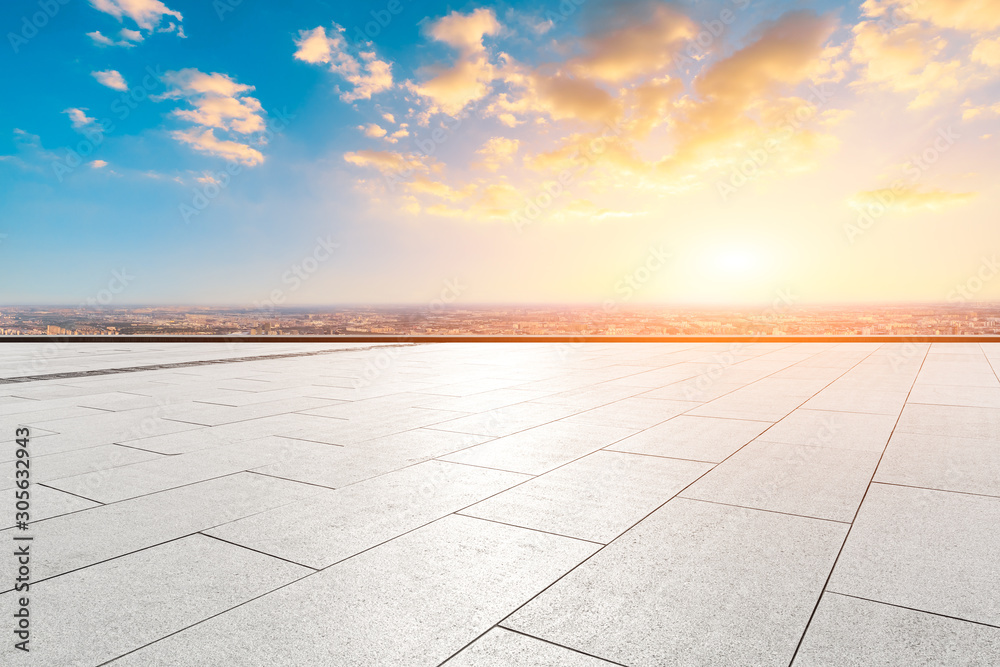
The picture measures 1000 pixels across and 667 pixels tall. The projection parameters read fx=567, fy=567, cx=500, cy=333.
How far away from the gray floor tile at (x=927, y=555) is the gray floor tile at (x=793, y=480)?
0.73 ft

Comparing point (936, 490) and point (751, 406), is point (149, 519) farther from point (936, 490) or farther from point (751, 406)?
point (751, 406)

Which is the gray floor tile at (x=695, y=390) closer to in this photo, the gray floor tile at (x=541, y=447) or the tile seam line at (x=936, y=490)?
the gray floor tile at (x=541, y=447)

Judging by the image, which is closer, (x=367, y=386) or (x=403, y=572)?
(x=403, y=572)

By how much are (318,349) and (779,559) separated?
15.9 meters

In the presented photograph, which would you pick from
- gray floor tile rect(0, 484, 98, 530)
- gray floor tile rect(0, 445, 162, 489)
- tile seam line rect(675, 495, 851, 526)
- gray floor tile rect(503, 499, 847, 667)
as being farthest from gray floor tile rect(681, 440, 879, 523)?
gray floor tile rect(0, 445, 162, 489)

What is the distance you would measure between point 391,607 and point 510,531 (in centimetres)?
114

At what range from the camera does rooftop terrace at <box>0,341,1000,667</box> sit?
→ 2.64 metres

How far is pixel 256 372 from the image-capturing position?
12.3 meters

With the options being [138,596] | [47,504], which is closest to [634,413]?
[138,596]

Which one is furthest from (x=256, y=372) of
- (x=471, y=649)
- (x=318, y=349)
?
(x=471, y=649)

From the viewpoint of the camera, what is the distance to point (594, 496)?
14.8 ft

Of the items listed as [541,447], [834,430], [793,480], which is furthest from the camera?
[834,430]

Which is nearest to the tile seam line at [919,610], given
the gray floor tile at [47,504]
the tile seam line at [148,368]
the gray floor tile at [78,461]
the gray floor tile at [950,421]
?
the gray floor tile at [950,421]

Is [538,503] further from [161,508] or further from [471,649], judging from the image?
[161,508]
